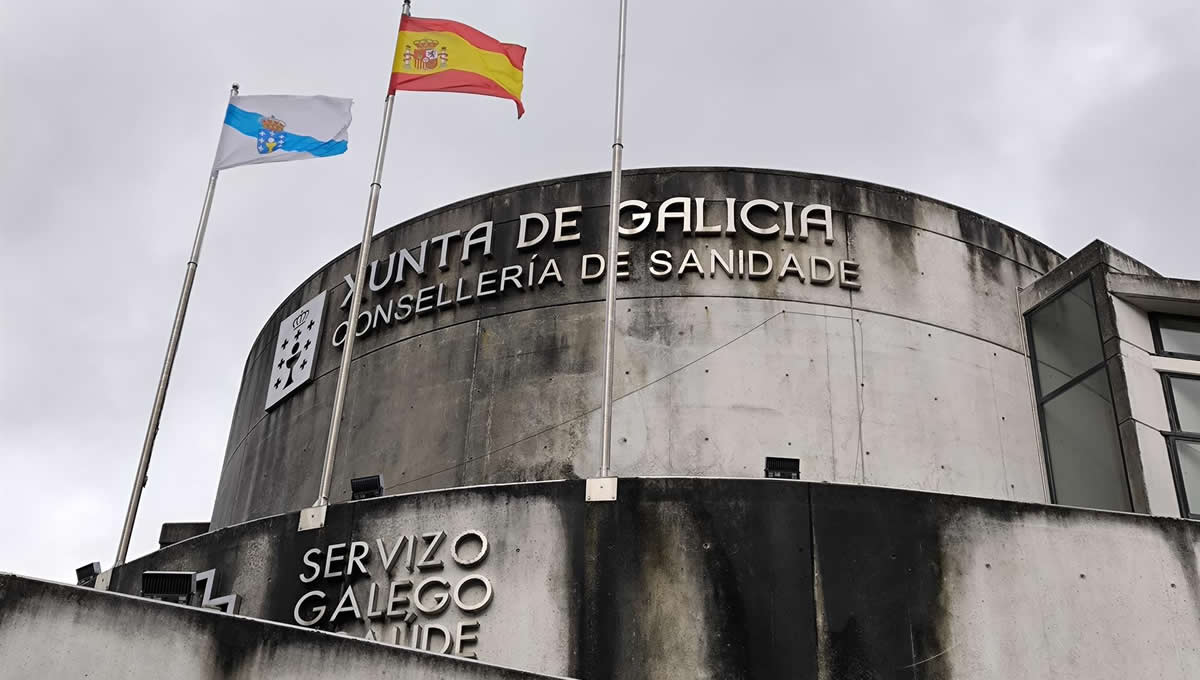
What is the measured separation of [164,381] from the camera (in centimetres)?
2192

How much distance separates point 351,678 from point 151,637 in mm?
1970

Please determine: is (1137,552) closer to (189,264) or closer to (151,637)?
(151,637)

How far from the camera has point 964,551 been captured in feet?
50.7

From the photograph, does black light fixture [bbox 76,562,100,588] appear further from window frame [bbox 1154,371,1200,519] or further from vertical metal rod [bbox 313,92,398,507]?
window frame [bbox 1154,371,1200,519]

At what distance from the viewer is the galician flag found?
22906 mm

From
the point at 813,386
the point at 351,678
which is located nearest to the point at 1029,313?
the point at 813,386

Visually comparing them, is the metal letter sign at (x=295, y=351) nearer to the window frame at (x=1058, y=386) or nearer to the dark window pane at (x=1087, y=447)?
the window frame at (x=1058, y=386)

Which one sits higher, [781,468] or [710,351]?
[710,351]

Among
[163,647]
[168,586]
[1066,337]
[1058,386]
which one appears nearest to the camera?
→ [163,647]

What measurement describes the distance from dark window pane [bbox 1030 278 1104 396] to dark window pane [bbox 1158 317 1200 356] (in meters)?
1.06

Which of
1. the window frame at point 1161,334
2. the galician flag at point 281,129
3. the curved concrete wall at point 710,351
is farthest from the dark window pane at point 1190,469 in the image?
the galician flag at point 281,129

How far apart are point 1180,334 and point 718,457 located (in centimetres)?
741

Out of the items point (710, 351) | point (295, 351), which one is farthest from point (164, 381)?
point (710, 351)

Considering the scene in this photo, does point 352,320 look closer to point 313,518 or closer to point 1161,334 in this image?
point 313,518
